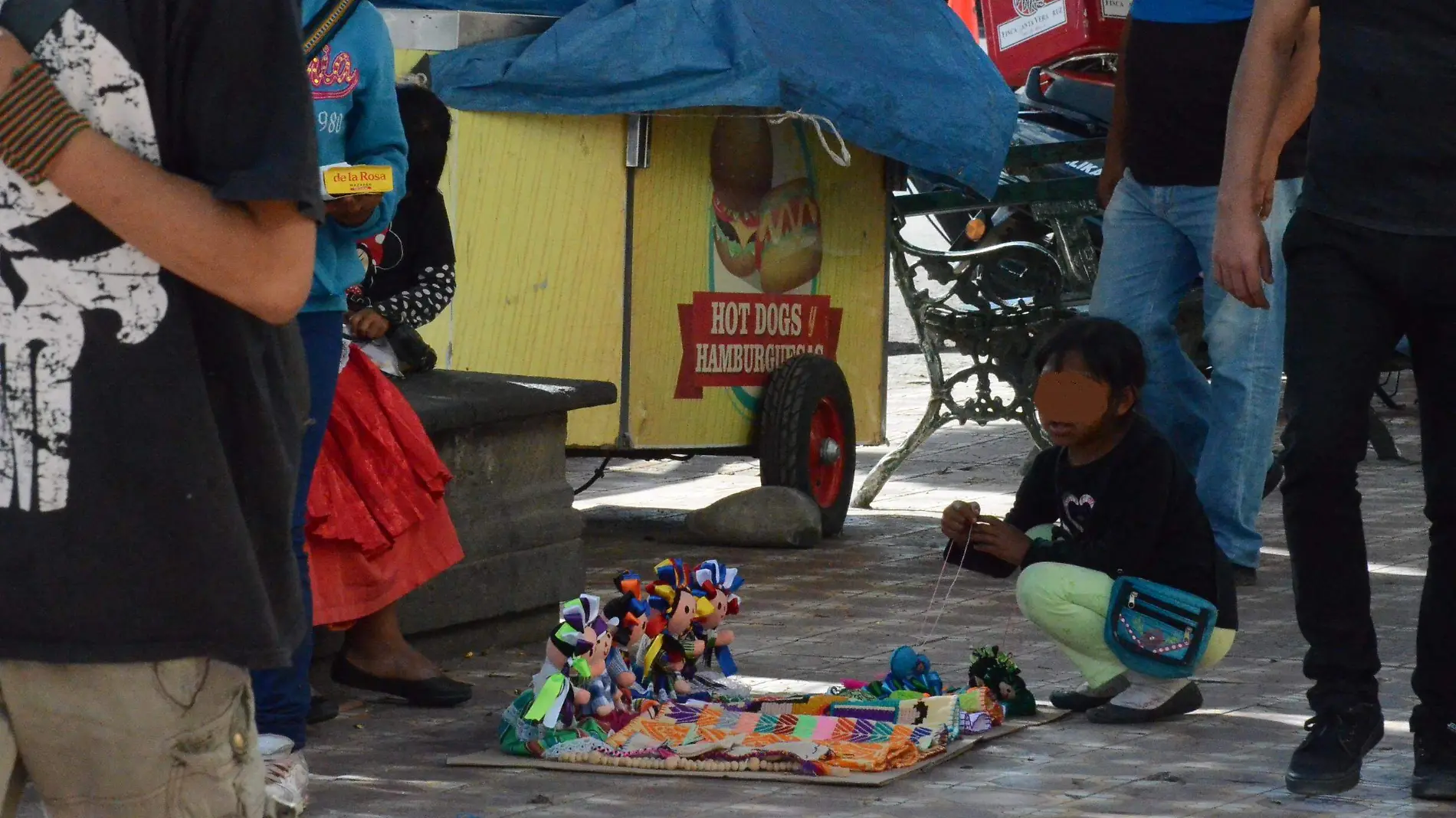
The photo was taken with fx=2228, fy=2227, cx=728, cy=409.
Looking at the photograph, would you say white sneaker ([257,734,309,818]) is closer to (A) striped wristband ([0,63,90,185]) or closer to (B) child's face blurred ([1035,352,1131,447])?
(A) striped wristband ([0,63,90,185])

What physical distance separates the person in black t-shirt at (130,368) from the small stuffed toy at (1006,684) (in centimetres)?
265

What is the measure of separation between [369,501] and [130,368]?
2.64 metres

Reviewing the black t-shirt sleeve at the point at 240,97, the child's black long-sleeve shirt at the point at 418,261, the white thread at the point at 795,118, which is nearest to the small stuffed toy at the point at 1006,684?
the child's black long-sleeve shirt at the point at 418,261

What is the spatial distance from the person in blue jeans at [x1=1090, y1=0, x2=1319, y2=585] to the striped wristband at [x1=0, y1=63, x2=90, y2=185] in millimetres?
4023

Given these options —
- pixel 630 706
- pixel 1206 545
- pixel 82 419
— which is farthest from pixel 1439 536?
pixel 82 419

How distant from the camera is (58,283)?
6.83 feet

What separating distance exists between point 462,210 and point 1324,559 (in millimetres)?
3456

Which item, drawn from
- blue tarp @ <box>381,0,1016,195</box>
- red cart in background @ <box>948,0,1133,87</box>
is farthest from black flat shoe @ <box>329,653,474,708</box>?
red cart in background @ <box>948,0,1133,87</box>

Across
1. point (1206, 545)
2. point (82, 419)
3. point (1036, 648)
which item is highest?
point (82, 419)

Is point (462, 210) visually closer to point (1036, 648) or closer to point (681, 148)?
point (681, 148)

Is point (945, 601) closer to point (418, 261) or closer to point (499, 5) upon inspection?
point (418, 261)

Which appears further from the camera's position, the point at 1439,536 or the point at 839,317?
the point at 839,317

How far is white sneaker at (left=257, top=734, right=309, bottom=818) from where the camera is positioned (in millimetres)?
Result: 3297

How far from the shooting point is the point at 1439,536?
3.88m
